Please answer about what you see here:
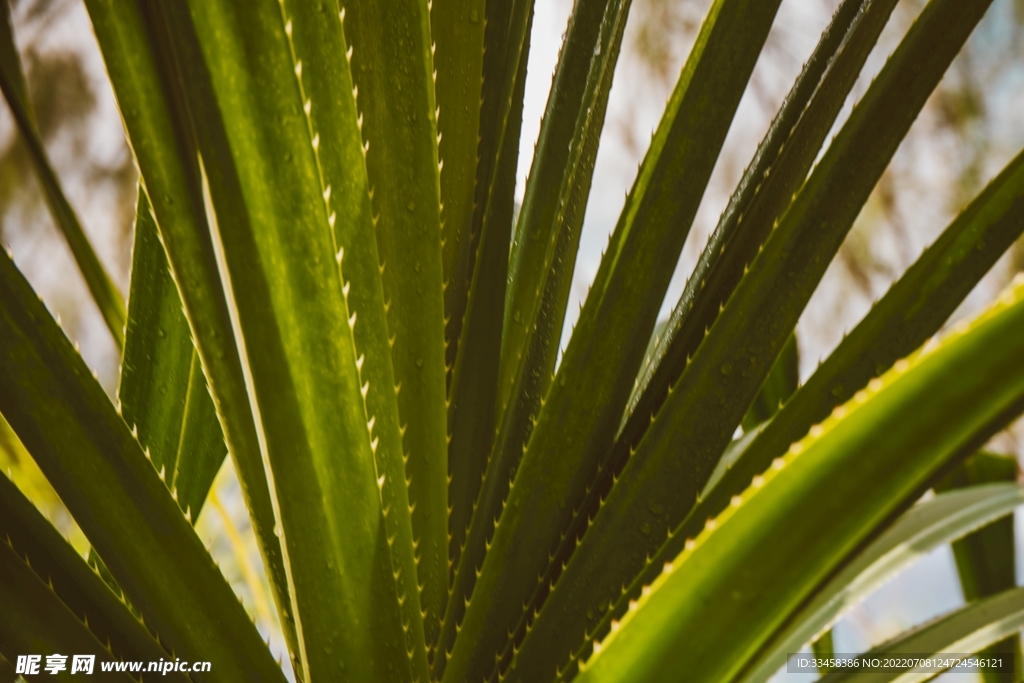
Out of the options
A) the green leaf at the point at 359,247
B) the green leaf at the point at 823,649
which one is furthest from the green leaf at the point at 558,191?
the green leaf at the point at 823,649

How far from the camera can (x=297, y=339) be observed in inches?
7.1

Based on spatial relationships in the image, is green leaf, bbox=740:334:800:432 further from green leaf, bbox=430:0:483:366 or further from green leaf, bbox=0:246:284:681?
green leaf, bbox=0:246:284:681

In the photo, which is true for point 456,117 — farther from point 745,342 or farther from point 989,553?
point 989,553

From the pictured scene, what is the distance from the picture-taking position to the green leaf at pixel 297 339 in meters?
0.17

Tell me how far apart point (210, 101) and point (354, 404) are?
3.8 inches

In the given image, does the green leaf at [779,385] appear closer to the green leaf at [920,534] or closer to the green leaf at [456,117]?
the green leaf at [920,534]

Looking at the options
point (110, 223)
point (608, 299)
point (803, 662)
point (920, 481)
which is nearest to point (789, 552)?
point (920, 481)

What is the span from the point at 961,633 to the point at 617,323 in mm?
295

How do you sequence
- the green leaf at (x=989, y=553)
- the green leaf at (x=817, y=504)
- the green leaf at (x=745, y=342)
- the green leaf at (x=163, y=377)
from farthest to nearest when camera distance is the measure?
1. the green leaf at (x=989, y=553)
2. the green leaf at (x=163, y=377)
3. the green leaf at (x=745, y=342)
4. the green leaf at (x=817, y=504)

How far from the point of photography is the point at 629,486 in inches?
9.4

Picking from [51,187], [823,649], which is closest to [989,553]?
→ [823,649]

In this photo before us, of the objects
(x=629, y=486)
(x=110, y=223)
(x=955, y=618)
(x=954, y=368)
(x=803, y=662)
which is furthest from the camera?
(x=110, y=223)

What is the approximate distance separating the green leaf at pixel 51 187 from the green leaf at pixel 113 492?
193 mm

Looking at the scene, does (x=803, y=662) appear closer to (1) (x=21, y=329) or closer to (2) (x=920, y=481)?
(2) (x=920, y=481)
